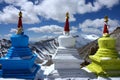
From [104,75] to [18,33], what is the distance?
5052 millimetres

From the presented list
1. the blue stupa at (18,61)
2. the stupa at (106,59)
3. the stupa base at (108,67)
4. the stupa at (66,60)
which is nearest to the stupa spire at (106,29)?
the stupa at (106,59)

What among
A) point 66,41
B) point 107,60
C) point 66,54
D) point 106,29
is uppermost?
point 106,29

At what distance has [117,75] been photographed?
13.2m

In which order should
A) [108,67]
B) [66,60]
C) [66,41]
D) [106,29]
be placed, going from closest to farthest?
[66,60] → [66,41] → [108,67] → [106,29]

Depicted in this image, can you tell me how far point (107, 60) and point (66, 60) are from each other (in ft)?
7.15

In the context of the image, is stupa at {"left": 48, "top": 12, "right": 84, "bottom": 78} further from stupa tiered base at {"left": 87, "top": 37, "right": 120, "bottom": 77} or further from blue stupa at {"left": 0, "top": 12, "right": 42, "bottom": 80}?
blue stupa at {"left": 0, "top": 12, "right": 42, "bottom": 80}

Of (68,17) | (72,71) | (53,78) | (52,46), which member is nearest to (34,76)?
(53,78)

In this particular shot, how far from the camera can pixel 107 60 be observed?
13.0 meters

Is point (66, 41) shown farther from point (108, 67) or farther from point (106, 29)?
point (108, 67)

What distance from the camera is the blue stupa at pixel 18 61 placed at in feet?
40.6

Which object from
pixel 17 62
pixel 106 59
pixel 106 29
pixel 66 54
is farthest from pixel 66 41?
pixel 17 62

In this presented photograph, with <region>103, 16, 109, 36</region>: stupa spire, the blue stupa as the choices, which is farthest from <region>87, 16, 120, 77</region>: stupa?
the blue stupa

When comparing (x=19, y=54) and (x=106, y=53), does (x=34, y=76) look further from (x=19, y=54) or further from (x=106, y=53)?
(x=106, y=53)

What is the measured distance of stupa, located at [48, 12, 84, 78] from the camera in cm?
1280
